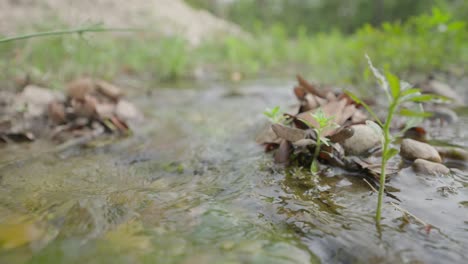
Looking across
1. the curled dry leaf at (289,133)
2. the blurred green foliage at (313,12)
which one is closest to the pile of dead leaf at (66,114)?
the curled dry leaf at (289,133)

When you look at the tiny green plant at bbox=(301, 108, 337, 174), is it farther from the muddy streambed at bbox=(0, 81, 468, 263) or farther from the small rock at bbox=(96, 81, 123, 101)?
the small rock at bbox=(96, 81, 123, 101)

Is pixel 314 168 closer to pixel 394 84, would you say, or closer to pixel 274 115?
pixel 274 115

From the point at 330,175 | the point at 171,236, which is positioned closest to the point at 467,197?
the point at 330,175

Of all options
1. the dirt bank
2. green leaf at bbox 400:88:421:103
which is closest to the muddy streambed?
green leaf at bbox 400:88:421:103

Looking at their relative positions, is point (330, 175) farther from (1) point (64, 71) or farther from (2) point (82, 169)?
(1) point (64, 71)

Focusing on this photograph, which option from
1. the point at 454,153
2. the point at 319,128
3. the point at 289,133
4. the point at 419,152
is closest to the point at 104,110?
the point at 289,133

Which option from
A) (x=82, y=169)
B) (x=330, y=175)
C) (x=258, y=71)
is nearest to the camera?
(x=330, y=175)
